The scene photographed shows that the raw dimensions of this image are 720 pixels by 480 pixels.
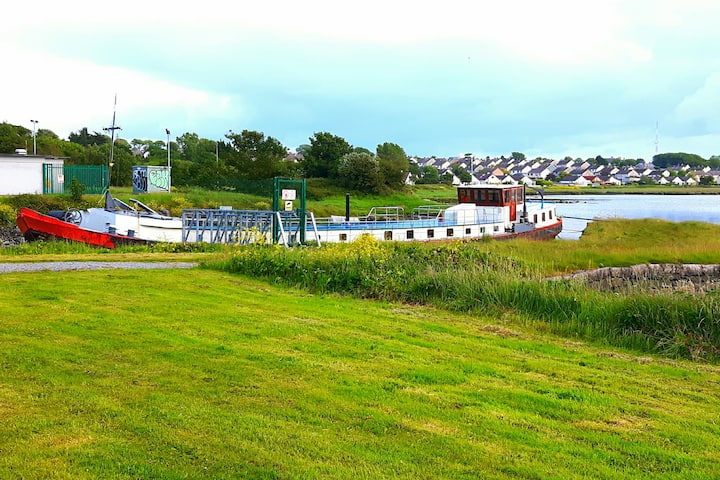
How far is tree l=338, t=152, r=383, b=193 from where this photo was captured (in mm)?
69000

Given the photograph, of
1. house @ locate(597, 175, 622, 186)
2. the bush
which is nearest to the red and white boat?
the bush

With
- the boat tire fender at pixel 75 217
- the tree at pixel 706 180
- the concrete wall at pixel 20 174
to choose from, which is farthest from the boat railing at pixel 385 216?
the tree at pixel 706 180

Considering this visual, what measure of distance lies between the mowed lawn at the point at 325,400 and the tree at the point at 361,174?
57767 mm

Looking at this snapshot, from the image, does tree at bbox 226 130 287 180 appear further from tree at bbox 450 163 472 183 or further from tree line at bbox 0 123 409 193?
tree at bbox 450 163 472 183

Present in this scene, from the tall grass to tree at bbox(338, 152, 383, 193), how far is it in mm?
49555

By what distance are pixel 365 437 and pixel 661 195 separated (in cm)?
13357

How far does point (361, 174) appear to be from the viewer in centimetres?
6906

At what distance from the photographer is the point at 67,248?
2362cm

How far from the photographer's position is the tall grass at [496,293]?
1097cm

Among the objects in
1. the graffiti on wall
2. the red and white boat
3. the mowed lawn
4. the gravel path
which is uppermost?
the graffiti on wall

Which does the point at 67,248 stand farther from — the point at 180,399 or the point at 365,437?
the point at 365,437

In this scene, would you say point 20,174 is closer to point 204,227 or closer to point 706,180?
point 204,227

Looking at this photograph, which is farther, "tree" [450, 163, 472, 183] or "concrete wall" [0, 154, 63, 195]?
"tree" [450, 163, 472, 183]

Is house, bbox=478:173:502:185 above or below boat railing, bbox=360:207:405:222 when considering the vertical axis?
above
